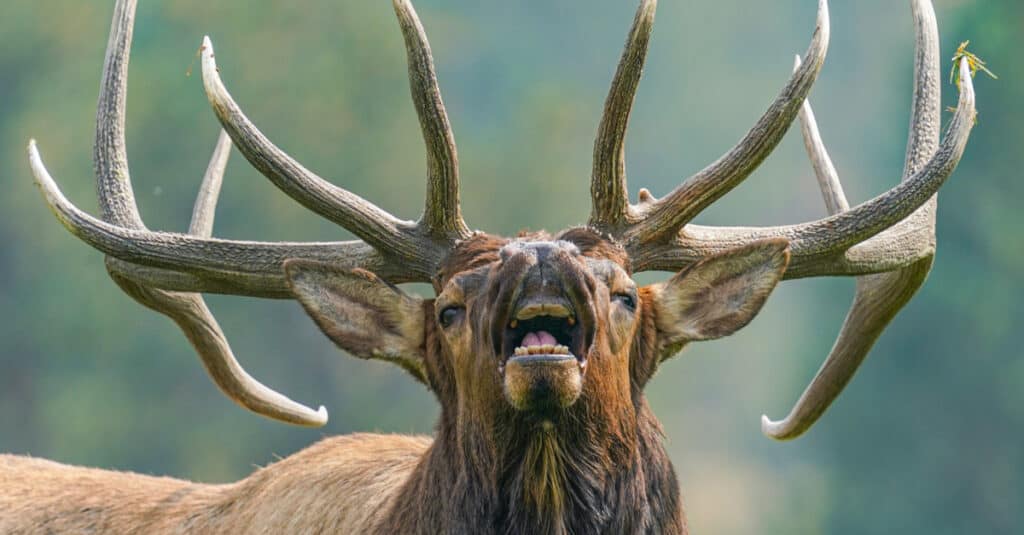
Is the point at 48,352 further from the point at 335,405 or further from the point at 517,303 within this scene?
the point at 517,303

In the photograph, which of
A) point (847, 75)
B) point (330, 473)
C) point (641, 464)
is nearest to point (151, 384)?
point (847, 75)

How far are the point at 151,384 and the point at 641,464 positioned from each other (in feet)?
42.9

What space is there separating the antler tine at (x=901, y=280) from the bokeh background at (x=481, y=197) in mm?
8531

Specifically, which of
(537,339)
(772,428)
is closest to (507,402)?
(537,339)

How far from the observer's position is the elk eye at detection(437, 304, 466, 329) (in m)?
4.39

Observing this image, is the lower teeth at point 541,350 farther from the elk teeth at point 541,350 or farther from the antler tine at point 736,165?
the antler tine at point 736,165

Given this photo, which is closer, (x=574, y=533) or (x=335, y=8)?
(x=574, y=533)

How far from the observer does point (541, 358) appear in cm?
389

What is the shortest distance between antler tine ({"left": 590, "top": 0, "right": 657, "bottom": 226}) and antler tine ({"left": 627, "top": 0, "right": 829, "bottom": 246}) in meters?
0.10

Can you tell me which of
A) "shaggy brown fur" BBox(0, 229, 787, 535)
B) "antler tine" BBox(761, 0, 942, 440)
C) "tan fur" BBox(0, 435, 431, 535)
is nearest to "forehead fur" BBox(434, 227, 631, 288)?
"shaggy brown fur" BBox(0, 229, 787, 535)

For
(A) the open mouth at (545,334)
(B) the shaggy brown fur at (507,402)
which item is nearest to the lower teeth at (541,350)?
(A) the open mouth at (545,334)

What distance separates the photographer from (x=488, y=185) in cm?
1623

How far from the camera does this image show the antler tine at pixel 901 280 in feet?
17.6

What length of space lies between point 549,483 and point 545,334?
49 centimetres
